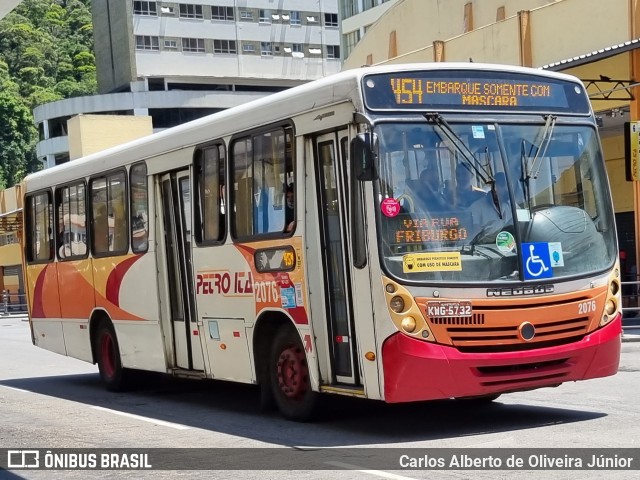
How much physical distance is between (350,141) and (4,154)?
106279 mm

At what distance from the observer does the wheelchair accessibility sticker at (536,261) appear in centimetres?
1038

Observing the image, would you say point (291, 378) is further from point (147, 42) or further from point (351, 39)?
point (147, 42)

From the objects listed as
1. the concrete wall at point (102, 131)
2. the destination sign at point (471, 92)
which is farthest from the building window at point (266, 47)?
the destination sign at point (471, 92)

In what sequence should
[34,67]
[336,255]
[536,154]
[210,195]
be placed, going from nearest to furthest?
1. [536,154]
2. [336,255]
3. [210,195]
4. [34,67]

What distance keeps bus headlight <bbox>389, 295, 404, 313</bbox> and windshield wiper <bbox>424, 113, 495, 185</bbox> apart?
129 centimetres

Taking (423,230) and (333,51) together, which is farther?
(333,51)

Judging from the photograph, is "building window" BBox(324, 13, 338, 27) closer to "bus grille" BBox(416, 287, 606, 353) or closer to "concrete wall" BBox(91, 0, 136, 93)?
"concrete wall" BBox(91, 0, 136, 93)

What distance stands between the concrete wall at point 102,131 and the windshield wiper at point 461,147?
6211 centimetres

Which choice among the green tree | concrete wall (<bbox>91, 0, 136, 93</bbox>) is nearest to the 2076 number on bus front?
concrete wall (<bbox>91, 0, 136, 93</bbox>)

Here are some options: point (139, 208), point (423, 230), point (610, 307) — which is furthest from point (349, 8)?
point (423, 230)

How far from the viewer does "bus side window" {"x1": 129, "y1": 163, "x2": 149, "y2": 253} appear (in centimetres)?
1483

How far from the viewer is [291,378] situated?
11695mm

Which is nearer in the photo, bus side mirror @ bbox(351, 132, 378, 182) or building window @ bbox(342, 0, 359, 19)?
bus side mirror @ bbox(351, 132, 378, 182)

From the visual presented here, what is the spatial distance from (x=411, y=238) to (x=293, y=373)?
7.23 ft
